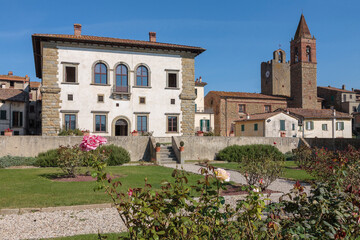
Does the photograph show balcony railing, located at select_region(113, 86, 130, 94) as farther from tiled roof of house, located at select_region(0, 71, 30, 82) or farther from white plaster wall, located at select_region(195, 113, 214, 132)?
tiled roof of house, located at select_region(0, 71, 30, 82)

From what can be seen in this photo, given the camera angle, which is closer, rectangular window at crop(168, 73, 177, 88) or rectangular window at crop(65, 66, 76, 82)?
rectangular window at crop(65, 66, 76, 82)

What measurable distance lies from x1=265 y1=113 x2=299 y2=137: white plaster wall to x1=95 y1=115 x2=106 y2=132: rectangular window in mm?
17927

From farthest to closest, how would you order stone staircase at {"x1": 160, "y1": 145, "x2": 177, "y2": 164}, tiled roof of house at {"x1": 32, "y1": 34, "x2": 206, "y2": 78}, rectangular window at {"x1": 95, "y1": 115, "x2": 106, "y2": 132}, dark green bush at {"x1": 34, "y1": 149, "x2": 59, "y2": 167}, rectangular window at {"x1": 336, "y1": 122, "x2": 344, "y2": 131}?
rectangular window at {"x1": 336, "y1": 122, "x2": 344, "y2": 131} → rectangular window at {"x1": 95, "y1": 115, "x2": 106, "y2": 132} → tiled roof of house at {"x1": 32, "y1": 34, "x2": 206, "y2": 78} → stone staircase at {"x1": 160, "y1": 145, "x2": 177, "y2": 164} → dark green bush at {"x1": 34, "y1": 149, "x2": 59, "y2": 167}

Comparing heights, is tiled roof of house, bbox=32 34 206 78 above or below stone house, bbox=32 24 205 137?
above

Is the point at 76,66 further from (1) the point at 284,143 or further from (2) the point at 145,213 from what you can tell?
(2) the point at 145,213

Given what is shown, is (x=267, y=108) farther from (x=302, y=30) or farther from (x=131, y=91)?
(x=131, y=91)

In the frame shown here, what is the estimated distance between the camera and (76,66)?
24.0m

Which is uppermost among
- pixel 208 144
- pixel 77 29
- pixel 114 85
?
pixel 77 29

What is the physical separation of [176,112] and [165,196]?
913 inches

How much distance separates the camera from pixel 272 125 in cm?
3388

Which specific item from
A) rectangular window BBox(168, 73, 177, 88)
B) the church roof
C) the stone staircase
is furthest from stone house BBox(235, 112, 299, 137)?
the church roof

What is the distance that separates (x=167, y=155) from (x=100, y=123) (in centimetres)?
710

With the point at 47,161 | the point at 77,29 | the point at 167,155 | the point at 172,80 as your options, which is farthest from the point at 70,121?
the point at 172,80

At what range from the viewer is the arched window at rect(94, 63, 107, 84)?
24.7 m
